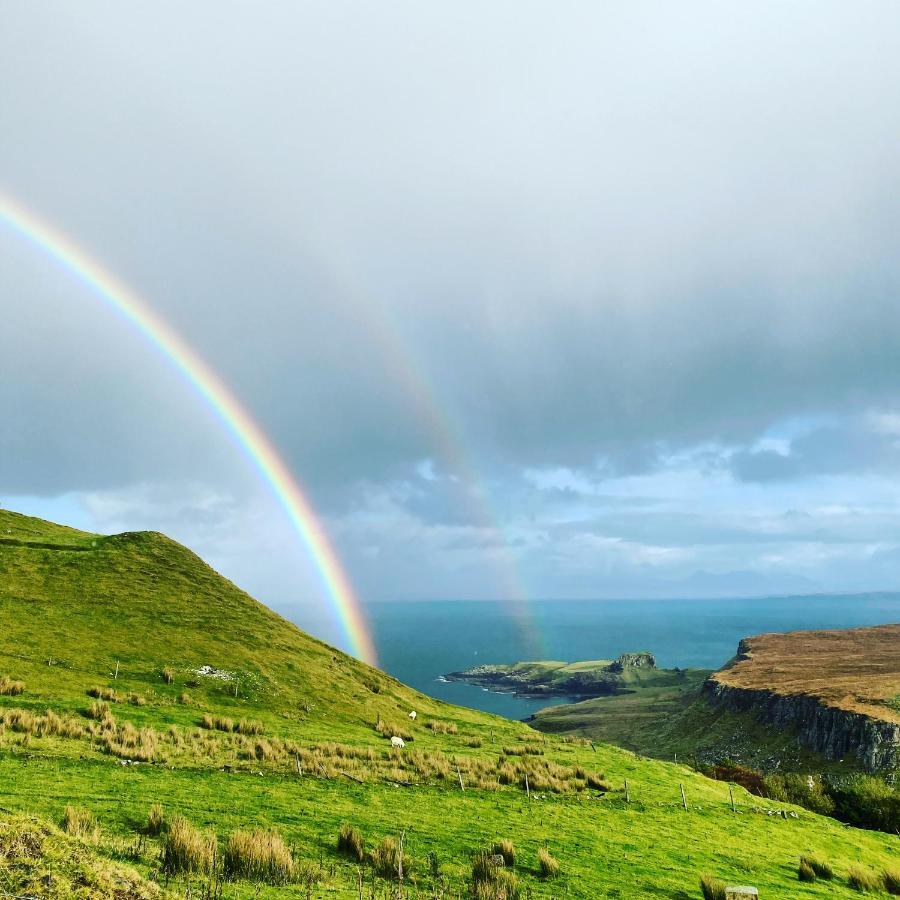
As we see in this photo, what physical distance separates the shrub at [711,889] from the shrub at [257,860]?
13.3 meters

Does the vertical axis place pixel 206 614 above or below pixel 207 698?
above

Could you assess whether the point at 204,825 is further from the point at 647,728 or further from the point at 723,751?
the point at 647,728

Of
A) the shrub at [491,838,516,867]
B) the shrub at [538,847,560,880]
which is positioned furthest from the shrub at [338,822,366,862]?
the shrub at [538,847,560,880]

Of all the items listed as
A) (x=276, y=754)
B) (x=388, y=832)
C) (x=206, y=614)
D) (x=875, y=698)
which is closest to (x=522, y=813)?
(x=388, y=832)

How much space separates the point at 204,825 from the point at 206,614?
41.9 metres

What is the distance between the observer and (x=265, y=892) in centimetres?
1333

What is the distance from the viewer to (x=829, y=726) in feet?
278

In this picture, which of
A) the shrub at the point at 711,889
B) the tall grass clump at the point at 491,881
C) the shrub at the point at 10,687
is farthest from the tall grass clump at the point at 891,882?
the shrub at the point at 10,687

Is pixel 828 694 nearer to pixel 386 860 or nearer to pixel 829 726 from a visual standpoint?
pixel 829 726

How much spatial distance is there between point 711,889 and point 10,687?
3486 cm

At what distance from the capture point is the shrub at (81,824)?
1373 cm

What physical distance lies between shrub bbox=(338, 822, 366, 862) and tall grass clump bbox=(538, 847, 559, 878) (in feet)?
19.1

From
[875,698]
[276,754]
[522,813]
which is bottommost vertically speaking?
[875,698]

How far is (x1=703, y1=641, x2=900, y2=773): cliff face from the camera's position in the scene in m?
74.2
